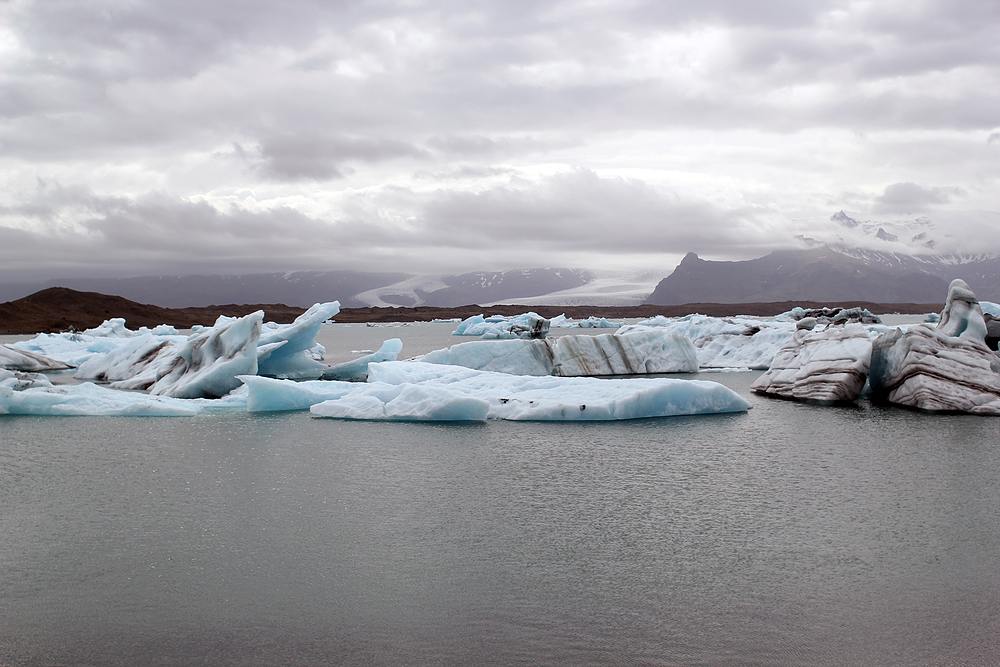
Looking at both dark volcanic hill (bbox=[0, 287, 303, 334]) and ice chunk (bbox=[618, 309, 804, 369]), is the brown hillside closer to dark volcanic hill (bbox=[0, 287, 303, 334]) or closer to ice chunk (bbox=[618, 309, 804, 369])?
dark volcanic hill (bbox=[0, 287, 303, 334])

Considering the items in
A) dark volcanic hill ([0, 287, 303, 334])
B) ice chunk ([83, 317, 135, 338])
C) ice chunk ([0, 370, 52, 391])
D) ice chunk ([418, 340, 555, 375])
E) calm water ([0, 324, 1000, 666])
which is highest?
dark volcanic hill ([0, 287, 303, 334])

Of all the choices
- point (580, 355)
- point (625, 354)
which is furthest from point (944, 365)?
point (580, 355)

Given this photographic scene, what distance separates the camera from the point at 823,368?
10.8 m

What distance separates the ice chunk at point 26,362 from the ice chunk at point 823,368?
14.7m

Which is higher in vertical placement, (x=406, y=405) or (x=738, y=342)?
(x=738, y=342)

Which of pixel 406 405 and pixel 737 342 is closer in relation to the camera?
pixel 406 405

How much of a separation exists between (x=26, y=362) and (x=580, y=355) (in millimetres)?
11957

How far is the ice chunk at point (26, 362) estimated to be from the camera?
15391 millimetres

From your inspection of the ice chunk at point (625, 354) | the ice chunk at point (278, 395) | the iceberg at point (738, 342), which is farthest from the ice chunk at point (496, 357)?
the iceberg at point (738, 342)

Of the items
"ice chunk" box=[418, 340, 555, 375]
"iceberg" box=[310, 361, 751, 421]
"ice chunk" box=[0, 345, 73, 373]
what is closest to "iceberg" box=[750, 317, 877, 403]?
"iceberg" box=[310, 361, 751, 421]

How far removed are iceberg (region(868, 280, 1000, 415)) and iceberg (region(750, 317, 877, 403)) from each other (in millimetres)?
324

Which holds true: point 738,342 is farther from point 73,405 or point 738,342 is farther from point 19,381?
point 19,381

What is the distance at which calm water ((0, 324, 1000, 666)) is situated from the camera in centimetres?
291

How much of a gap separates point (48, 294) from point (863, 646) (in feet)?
219
